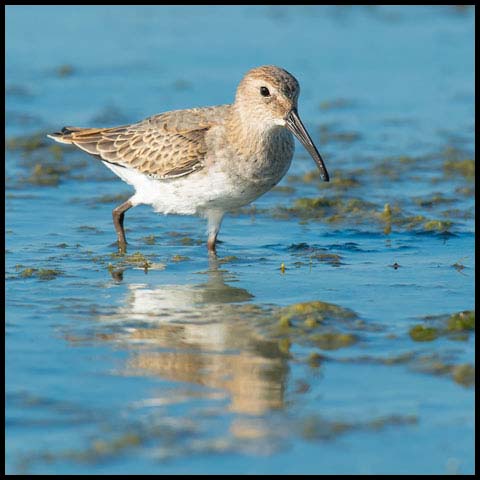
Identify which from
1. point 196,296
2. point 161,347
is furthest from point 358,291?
point 161,347

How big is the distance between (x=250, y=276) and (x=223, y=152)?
113 centimetres

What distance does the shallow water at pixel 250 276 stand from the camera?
6.57 meters

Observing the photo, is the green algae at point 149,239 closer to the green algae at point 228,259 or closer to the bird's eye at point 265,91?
the green algae at point 228,259

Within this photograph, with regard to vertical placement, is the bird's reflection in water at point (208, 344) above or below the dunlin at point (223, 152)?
below

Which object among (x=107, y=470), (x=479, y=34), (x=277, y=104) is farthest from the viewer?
(x=479, y=34)

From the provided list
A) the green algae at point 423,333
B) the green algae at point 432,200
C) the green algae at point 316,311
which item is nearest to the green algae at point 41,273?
the green algae at point 316,311

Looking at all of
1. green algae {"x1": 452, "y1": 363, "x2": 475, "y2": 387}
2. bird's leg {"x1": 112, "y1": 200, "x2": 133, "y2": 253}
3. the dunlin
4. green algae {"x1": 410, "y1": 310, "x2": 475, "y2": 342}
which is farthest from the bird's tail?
green algae {"x1": 452, "y1": 363, "x2": 475, "y2": 387}

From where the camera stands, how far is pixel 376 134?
49.0 feet

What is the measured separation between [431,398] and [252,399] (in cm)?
107

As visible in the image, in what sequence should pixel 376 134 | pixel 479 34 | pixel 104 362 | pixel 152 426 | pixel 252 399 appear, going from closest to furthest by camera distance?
pixel 152 426 → pixel 252 399 → pixel 104 362 → pixel 376 134 → pixel 479 34

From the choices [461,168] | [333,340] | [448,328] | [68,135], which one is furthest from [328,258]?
[461,168]

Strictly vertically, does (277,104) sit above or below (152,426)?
above

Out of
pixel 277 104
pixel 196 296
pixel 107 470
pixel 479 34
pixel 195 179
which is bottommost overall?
pixel 107 470

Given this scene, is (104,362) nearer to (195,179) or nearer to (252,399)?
(252,399)
